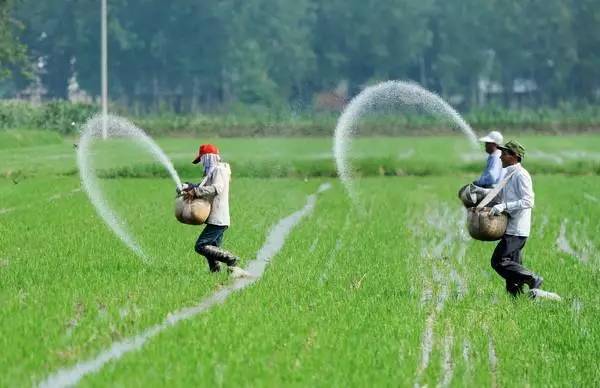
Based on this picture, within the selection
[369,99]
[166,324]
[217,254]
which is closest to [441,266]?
Answer: [217,254]

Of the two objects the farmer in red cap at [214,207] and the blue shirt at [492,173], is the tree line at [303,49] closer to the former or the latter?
the farmer in red cap at [214,207]

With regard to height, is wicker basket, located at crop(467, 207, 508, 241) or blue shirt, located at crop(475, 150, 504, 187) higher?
blue shirt, located at crop(475, 150, 504, 187)

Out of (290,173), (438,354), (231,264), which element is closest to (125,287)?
(231,264)

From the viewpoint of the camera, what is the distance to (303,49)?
95.9 meters

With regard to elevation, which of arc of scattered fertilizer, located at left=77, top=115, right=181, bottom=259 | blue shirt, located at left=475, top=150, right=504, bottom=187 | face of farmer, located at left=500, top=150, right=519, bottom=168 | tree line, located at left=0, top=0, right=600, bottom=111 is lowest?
tree line, located at left=0, top=0, right=600, bottom=111

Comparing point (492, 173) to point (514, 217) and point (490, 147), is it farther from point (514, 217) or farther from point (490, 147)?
point (514, 217)

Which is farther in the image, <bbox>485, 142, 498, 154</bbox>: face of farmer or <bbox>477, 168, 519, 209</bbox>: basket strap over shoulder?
<bbox>485, 142, 498, 154</bbox>: face of farmer

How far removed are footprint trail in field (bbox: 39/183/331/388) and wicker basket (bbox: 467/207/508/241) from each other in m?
2.29

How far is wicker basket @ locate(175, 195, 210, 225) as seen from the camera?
12.7 metres

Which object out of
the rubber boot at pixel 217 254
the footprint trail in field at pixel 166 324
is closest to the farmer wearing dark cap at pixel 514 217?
the footprint trail in field at pixel 166 324

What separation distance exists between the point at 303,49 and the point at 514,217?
85.0m

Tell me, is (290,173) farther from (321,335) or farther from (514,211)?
(321,335)

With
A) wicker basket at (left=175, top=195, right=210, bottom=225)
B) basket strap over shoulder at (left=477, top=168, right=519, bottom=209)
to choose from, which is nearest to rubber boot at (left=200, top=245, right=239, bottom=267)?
wicker basket at (left=175, top=195, right=210, bottom=225)

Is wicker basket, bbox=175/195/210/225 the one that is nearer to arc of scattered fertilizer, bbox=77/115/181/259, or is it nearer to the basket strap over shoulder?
arc of scattered fertilizer, bbox=77/115/181/259
